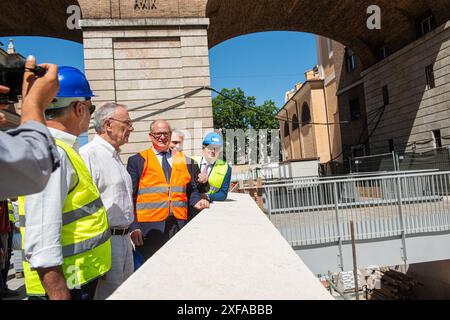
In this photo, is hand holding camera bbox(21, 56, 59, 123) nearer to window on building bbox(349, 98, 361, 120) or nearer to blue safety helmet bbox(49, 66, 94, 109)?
blue safety helmet bbox(49, 66, 94, 109)

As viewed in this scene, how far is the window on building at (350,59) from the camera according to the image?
83.1ft

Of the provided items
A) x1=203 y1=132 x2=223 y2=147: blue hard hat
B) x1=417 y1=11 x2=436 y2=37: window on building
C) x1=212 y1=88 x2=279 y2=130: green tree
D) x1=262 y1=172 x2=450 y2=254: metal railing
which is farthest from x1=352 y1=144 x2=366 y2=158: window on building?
x1=212 y1=88 x2=279 y2=130: green tree

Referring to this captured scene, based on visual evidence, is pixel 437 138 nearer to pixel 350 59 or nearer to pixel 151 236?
pixel 350 59

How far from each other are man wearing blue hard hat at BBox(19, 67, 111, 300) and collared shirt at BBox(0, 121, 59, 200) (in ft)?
A: 1.92

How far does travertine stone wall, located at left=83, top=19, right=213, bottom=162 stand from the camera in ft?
37.6

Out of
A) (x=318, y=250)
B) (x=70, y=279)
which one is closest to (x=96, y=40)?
(x=318, y=250)

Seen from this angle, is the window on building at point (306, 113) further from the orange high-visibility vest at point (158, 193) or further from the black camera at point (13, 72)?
the black camera at point (13, 72)

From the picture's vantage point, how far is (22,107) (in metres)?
1.19

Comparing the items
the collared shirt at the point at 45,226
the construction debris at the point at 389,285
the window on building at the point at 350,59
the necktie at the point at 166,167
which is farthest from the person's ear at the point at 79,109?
the window on building at the point at 350,59

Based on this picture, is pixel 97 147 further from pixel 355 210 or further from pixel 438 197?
pixel 438 197

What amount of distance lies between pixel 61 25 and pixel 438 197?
59.5ft

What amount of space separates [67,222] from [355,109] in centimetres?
2632

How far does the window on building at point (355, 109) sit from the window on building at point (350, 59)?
2486 millimetres

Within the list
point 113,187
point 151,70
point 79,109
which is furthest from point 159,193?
point 151,70
